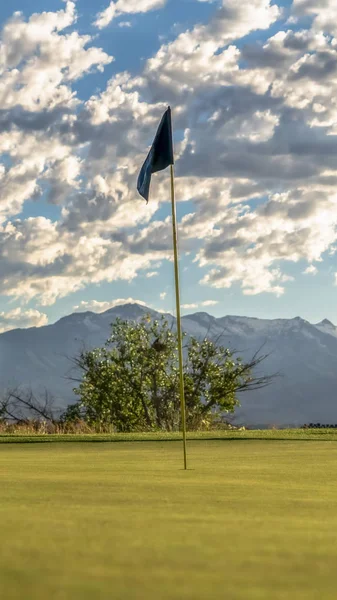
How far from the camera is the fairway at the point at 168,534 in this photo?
3609 mm

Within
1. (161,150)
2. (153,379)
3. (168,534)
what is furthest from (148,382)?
(168,534)

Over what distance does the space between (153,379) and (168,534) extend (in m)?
33.3

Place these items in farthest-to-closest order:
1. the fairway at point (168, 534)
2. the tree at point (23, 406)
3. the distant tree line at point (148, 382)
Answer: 1. the distant tree line at point (148, 382)
2. the tree at point (23, 406)
3. the fairway at point (168, 534)

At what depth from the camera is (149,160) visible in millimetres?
13211

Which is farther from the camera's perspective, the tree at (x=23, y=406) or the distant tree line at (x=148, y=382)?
the distant tree line at (x=148, y=382)

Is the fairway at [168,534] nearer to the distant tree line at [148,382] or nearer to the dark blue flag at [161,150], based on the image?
the dark blue flag at [161,150]

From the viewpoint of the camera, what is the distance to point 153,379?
38.2 metres

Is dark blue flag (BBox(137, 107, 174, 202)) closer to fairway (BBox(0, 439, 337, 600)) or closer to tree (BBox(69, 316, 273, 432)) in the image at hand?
fairway (BBox(0, 439, 337, 600))

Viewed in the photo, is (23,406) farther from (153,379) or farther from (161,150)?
(161,150)

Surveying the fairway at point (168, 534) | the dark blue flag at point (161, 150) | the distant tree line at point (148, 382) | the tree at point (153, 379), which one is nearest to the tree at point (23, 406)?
the distant tree line at point (148, 382)

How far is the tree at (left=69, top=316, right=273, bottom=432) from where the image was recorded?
38.2 meters

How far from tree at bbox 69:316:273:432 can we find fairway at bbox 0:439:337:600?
27.3 meters

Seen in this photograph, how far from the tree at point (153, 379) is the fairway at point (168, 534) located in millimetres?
27342

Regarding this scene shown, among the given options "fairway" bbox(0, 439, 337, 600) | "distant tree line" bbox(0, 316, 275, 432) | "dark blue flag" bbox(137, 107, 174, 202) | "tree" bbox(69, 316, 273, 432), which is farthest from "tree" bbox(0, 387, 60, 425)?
"fairway" bbox(0, 439, 337, 600)
